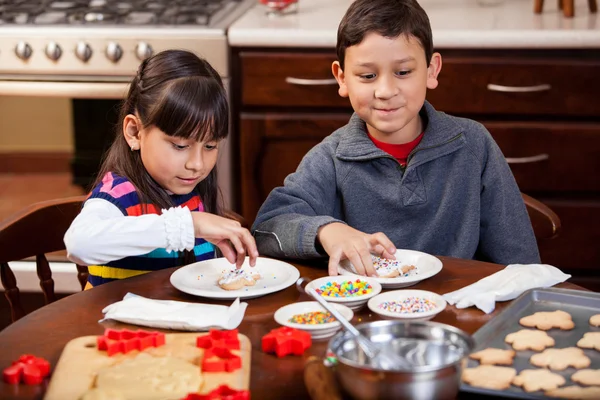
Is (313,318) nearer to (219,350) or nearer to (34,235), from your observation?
(219,350)

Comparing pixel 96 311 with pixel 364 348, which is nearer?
pixel 364 348

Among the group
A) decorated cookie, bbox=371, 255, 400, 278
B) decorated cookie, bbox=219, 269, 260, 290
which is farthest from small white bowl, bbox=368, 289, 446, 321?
decorated cookie, bbox=219, 269, 260, 290

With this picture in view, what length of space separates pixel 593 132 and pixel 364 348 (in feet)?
6.34

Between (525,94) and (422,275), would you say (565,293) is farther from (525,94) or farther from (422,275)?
(525,94)

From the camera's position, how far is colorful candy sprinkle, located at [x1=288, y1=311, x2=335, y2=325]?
1.21 meters

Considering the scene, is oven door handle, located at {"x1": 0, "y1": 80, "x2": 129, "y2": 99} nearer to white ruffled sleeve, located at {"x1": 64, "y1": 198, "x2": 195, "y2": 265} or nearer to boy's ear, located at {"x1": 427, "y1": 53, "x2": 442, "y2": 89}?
boy's ear, located at {"x1": 427, "y1": 53, "x2": 442, "y2": 89}

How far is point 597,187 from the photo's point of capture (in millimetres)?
2748

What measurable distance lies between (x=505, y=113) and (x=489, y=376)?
177cm

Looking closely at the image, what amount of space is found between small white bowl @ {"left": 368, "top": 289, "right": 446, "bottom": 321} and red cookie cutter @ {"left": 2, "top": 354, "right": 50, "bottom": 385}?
459 mm

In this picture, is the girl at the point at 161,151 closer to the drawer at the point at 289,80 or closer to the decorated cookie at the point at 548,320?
the decorated cookie at the point at 548,320

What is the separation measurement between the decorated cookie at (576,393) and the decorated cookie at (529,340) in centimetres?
13

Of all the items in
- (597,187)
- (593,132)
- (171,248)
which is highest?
(171,248)

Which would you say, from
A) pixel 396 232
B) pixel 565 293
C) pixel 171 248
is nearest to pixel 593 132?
pixel 396 232

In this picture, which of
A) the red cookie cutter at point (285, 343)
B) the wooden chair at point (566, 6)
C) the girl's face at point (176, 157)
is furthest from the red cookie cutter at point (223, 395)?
the wooden chair at point (566, 6)
